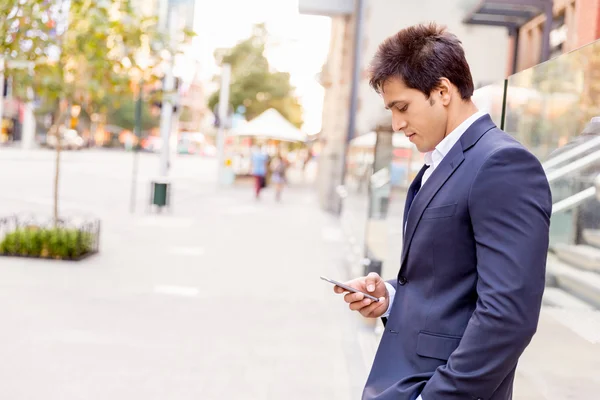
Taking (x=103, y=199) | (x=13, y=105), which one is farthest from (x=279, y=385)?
(x=13, y=105)

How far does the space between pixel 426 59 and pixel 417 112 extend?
0.42ft

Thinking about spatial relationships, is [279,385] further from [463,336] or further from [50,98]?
[50,98]

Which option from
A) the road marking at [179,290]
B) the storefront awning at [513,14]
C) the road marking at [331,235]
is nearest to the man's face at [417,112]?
the storefront awning at [513,14]

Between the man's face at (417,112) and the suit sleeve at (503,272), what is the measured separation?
8.8 inches

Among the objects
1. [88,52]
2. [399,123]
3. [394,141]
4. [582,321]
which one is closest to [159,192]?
[88,52]

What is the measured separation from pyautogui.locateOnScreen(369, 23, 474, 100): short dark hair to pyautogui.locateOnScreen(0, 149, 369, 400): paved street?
3.89 metres

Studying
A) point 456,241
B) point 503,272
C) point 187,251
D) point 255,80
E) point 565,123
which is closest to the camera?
point 503,272

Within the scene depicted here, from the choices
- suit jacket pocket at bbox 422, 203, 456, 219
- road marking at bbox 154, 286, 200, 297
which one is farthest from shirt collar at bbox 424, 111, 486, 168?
road marking at bbox 154, 286, 200, 297

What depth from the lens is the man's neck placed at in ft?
6.75

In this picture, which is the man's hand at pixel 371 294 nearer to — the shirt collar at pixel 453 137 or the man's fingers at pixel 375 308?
the man's fingers at pixel 375 308

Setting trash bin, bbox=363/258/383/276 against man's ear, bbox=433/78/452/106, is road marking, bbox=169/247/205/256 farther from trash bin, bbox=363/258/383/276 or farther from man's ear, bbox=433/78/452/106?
man's ear, bbox=433/78/452/106

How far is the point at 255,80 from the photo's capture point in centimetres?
4928

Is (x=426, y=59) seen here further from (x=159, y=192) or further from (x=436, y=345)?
(x=159, y=192)

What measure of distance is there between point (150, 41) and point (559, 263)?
35.5ft
